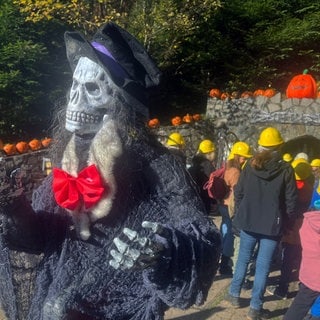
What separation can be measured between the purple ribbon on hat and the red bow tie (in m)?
0.37

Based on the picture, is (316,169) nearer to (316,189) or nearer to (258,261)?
(316,189)

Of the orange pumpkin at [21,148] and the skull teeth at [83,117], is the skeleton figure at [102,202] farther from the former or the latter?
the orange pumpkin at [21,148]

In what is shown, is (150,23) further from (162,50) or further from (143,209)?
(143,209)

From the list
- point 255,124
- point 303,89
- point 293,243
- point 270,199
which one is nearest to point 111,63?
point 270,199

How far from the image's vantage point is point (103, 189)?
193cm

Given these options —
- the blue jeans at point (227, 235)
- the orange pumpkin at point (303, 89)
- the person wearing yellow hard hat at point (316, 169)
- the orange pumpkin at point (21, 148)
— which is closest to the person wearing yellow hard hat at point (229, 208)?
the blue jeans at point (227, 235)

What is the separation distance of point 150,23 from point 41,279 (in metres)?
8.06

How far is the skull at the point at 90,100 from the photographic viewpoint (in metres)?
2.03

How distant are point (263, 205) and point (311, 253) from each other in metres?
0.70

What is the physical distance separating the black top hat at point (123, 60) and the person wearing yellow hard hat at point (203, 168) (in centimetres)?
418

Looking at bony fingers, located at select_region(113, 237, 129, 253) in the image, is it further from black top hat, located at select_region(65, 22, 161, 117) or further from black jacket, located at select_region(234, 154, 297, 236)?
black jacket, located at select_region(234, 154, 297, 236)

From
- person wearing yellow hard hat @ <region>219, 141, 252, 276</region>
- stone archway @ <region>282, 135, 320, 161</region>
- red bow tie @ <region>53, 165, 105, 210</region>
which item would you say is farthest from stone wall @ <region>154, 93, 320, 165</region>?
red bow tie @ <region>53, 165, 105, 210</region>

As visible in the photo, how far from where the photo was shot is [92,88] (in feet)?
6.75

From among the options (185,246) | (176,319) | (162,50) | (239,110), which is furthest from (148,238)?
(162,50)
